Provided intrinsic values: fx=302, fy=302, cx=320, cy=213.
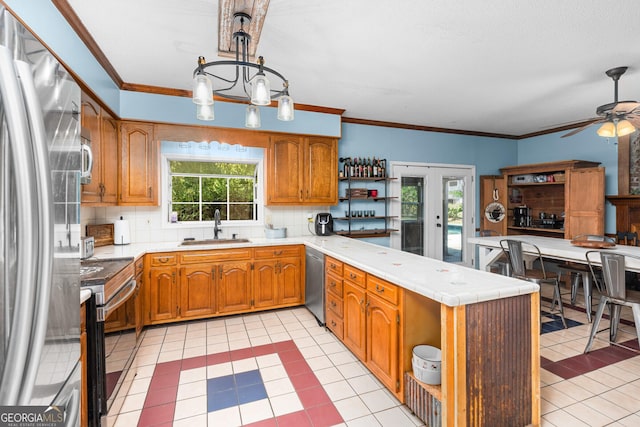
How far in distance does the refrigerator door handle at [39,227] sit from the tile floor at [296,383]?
1556 millimetres

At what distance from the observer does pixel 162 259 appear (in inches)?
125

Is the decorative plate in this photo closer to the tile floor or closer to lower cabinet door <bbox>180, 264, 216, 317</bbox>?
the tile floor

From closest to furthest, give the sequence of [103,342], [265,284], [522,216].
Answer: [103,342], [265,284], [522,216]

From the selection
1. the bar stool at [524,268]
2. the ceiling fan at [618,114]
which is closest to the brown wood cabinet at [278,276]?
the bar stool at [524,268]

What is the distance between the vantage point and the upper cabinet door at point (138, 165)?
332 cm

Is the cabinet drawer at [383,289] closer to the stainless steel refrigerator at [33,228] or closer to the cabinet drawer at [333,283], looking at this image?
the cabinet drawer at [333,283]

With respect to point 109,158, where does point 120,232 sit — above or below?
below

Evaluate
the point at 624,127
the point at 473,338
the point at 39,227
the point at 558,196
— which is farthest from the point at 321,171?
the point at 558,196

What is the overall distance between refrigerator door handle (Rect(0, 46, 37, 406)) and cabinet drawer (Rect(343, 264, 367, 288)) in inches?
77.5

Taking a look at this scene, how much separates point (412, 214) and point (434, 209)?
447 millimetres

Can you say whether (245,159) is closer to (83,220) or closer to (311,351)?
(83,220)

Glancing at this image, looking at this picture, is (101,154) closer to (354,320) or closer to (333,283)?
(333,283)

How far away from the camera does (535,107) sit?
13.3 feet

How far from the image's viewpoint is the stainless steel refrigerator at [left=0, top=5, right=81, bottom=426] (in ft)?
1.89
